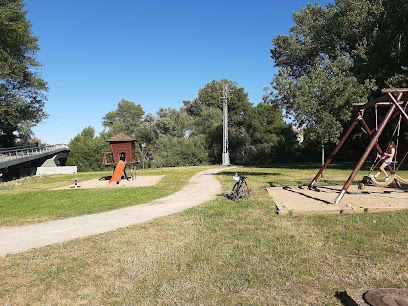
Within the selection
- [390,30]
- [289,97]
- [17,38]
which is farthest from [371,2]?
[17,38]

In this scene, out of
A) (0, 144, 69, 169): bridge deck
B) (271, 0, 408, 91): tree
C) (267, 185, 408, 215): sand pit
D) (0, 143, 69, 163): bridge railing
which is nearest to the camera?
(267, 185, 408, 215): sand pit

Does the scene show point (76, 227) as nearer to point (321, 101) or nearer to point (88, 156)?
point (321, 101)

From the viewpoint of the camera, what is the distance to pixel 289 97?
16.1 metres

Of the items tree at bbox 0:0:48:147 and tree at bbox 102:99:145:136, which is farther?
tree at bbox 102:99:145:136

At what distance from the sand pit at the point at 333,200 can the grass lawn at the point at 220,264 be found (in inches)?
24.1

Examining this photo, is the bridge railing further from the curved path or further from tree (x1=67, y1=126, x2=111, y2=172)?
the curved path

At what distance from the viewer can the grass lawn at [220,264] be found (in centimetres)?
396

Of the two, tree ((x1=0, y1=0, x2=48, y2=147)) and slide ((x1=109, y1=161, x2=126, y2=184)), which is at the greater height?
tree ((x1=0, y1=0, x2=48, y2=147))

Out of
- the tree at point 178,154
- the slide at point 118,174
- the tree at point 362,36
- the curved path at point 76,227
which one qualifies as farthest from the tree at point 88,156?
the curved path at point 76,227

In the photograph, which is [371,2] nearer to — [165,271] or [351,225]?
[351,225]

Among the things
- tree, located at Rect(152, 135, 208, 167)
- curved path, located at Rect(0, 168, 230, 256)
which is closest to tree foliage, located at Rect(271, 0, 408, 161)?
curved path, located at Rect(0, 168, 230, 256)

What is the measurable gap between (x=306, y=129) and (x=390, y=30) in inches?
627

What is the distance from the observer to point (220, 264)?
4891 millimetres

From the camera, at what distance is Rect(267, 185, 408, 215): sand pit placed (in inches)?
318
